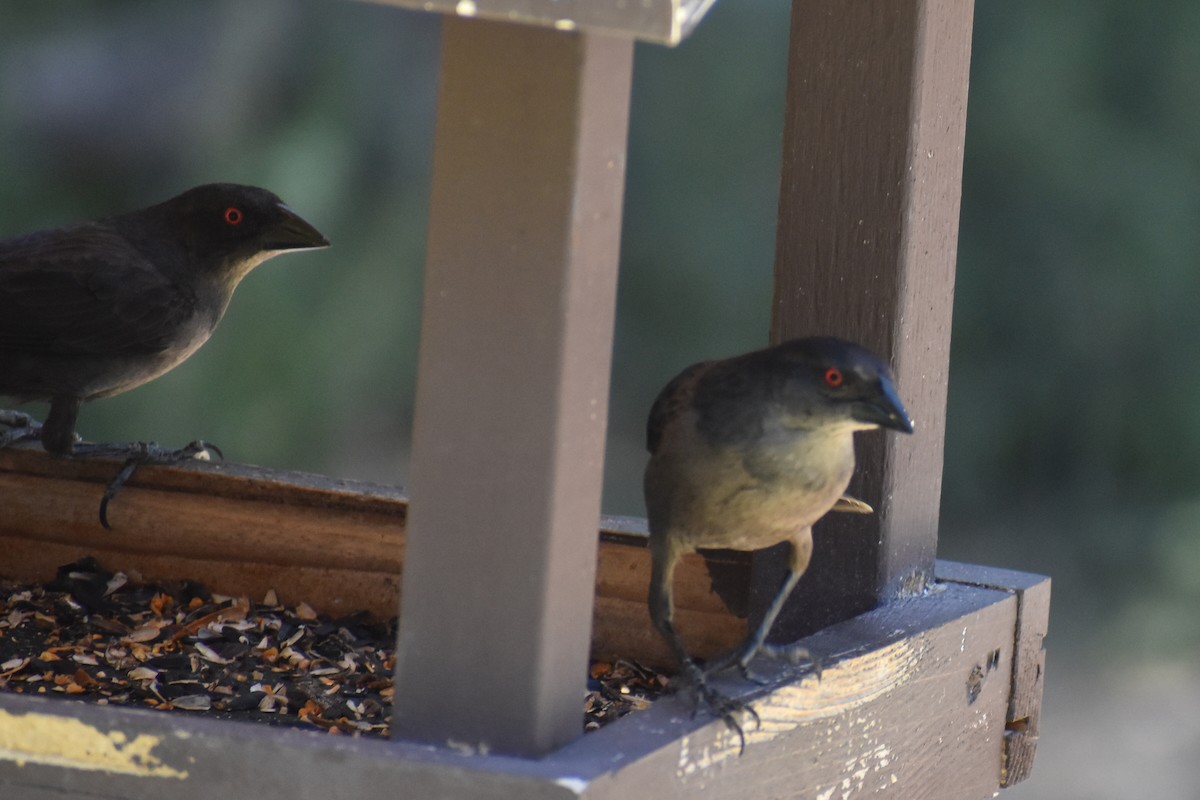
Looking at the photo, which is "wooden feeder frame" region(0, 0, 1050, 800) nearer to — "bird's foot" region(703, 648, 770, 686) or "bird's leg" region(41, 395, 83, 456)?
"bird's foot" region(703, 648, 770, 686)

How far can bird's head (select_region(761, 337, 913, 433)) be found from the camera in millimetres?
2076

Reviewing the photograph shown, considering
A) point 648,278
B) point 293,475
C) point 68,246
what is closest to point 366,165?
point 648,278

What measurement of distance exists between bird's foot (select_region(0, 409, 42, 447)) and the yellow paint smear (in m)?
1.58

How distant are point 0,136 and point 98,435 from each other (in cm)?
102

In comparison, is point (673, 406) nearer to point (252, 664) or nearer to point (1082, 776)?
point (252, 664)

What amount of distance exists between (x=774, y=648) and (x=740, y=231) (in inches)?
149

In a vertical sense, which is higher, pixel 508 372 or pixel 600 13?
pixel 600 13

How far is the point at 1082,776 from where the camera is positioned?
18.8ft

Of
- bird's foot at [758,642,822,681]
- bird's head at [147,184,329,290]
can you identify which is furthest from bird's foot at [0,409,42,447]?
bird's foot at [758,642,822,681]

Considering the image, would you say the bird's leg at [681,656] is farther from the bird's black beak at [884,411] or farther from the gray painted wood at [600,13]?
the gray painted wood at [600,13]

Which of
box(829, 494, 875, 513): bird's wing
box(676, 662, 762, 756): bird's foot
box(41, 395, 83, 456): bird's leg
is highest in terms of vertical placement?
box(829, 494, 875, 513): bird's wing

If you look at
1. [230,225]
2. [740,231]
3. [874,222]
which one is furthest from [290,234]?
[740,231]

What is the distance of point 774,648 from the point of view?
2.18 meters

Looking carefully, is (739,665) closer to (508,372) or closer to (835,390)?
(835,390)
